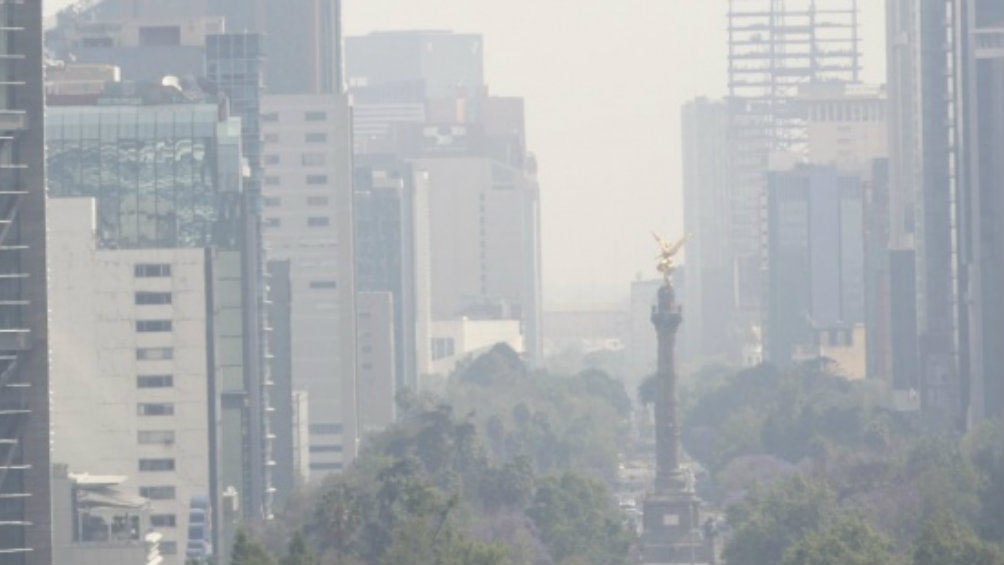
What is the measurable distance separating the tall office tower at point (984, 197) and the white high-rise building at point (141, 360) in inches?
1859

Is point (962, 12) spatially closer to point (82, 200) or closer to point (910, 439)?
point (910, 439)

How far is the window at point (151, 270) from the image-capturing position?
458ft

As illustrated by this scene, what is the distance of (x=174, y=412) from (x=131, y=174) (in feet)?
36.4

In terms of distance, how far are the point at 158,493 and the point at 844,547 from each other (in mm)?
28206

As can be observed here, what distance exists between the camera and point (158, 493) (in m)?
139

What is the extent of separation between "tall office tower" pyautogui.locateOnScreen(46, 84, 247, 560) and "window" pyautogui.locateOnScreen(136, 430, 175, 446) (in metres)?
0.10

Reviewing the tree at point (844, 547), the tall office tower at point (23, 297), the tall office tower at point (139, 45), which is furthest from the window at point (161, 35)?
the tall office tower at point (23, 297)

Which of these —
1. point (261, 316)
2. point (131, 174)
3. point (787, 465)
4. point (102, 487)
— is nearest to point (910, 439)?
point (787, 465)

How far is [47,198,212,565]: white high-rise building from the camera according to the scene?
139m

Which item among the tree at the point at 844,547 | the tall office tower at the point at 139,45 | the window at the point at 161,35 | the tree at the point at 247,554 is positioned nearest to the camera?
the tree at the point at 247,554

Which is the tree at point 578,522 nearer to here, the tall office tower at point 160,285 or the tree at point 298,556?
the tall office tower at point 160,285

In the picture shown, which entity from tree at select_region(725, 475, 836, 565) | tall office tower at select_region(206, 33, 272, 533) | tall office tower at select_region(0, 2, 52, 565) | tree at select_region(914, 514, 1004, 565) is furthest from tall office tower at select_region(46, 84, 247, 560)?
tall office tower at select_region(0, 2, 52, 565)

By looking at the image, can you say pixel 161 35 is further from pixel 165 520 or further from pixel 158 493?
pixel 165 520

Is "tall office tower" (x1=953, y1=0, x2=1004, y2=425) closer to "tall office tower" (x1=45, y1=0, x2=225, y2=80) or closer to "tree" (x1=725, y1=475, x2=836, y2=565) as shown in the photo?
"tree" (x1=725, y1=475, x2=836, y2=565)
